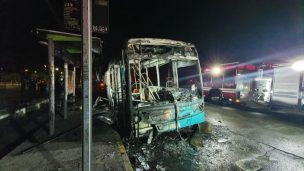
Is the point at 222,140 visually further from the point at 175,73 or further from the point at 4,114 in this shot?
the point at 4,114

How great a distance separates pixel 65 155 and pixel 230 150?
417cm

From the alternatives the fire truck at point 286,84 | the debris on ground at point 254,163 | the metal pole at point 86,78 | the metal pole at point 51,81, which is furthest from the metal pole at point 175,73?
the fire truck at point 286,84

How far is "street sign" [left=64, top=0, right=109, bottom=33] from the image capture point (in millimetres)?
3297

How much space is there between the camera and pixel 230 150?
5.93 m

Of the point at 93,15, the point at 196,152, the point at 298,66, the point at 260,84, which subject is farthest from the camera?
the point at 260,84

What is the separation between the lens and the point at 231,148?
609 cm

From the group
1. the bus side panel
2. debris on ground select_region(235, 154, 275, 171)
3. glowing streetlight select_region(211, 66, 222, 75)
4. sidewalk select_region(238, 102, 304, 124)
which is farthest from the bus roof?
glowing streetlight select_region(211, 66, 222, 75)

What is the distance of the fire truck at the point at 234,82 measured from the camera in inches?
546

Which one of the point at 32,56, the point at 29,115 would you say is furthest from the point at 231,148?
the point at 32,56

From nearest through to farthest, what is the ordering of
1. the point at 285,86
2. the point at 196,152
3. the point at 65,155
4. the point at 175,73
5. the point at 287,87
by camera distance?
the point at 65,155, the point at 196,152, the point at 175,73, the point at 287,87, the point at 285,86

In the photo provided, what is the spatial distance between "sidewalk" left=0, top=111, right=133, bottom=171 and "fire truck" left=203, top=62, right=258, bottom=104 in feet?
32.0

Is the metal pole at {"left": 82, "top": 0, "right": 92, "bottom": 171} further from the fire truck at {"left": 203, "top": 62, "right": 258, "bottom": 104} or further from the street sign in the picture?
the fire truck at {"left": 203, "top": 62, "right": 258, "bottom": 104}

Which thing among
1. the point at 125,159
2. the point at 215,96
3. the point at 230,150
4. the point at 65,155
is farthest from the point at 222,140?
the point at 215,96

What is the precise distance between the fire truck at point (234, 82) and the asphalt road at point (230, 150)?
5469mm
